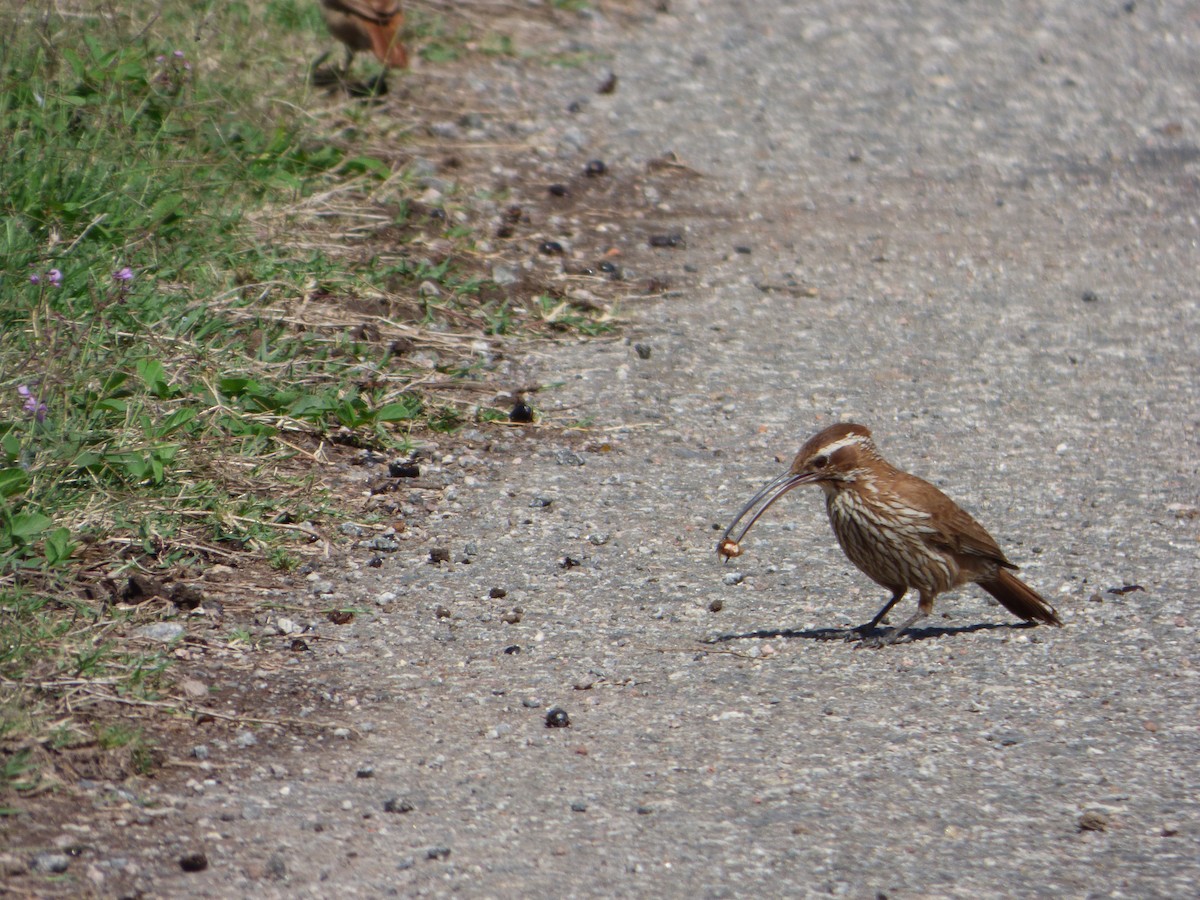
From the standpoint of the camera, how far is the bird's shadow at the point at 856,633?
5320 mm

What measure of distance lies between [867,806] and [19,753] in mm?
2264

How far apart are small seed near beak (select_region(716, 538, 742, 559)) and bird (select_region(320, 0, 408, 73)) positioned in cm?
522

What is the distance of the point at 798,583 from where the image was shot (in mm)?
5855

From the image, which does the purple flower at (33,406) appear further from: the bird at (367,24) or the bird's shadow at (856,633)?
the bird at (367,24)

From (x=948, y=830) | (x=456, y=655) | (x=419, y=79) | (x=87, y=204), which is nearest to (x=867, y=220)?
(x=419, y=79)

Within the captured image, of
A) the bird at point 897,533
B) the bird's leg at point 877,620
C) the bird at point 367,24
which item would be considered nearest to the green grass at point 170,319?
the bird at point 367,24

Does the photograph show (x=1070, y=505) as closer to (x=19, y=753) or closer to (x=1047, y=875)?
(x=1047, y=875)

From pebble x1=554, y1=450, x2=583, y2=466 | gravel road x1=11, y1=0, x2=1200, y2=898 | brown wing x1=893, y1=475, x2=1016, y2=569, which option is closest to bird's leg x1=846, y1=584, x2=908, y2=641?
gravel road x1=11, y1=0, x2=1200, y2=898

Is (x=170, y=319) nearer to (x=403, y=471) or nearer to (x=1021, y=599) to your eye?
(x=403, y=471)

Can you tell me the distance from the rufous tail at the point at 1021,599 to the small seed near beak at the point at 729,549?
0.92 metres

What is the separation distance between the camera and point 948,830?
4.04 meters

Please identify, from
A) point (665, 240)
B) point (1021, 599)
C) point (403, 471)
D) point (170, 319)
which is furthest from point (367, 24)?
point (1021, 599)

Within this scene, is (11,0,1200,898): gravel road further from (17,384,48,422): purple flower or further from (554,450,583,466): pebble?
(17,384,48,422): purple flower

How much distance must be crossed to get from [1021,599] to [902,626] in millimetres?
454
